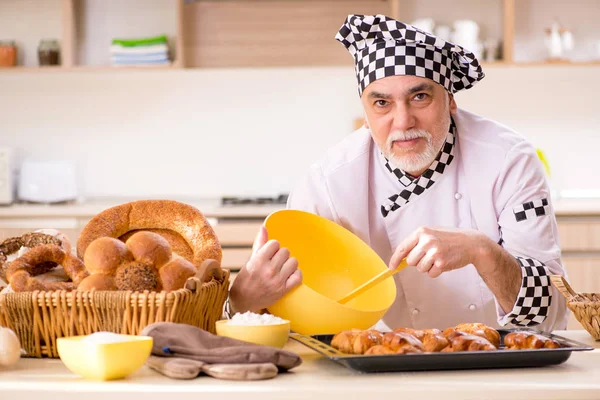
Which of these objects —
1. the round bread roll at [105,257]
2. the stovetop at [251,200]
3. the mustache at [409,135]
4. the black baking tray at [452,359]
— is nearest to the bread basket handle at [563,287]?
the black baking tray at [452,359]

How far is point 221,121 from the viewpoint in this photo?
4.13m

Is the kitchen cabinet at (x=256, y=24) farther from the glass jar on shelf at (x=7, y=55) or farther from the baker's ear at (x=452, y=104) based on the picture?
the baker's ear at (x=452, y=104)

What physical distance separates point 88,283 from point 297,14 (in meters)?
3.05

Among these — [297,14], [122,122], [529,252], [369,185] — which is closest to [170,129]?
[122,122]

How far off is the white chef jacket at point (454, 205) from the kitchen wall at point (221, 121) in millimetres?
2222

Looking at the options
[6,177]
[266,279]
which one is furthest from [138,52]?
[266,279]

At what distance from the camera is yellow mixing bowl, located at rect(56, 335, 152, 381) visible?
1.01 metres

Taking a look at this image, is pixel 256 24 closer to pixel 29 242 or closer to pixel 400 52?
pixel 400 52

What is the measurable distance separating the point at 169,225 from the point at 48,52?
9.12 feet

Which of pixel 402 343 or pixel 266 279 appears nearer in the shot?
pixel 402 343

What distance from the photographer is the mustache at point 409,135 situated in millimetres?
1747

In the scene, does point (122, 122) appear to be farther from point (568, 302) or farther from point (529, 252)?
point (568, 302)

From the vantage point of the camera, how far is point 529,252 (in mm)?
1688

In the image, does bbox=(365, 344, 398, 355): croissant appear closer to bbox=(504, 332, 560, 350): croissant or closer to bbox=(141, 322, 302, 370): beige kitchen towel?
bbox=(141, 322, 302, 370): beige kitchen towel
